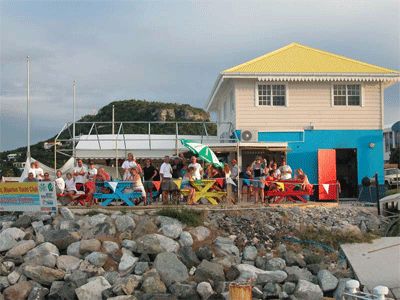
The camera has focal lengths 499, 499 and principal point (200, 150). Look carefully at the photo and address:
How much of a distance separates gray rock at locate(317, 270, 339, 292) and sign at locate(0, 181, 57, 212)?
8242 millimetres

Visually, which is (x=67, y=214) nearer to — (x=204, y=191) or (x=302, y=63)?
(x=204, y=191)

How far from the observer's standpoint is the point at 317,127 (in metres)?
23.0

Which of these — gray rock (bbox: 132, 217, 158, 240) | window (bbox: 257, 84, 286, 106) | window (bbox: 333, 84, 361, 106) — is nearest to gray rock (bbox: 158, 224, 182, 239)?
gray rock (bbox: 132, 217, 158, 240)

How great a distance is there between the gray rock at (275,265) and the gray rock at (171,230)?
2708mm

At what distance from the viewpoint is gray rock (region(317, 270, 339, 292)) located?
1290cm

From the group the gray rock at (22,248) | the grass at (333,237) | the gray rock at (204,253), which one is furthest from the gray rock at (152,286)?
the grass at (333,237)

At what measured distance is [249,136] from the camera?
22234 mm

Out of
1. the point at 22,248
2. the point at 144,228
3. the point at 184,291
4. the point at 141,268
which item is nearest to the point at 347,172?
the point at 144,228

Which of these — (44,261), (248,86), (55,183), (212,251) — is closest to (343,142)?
(248,86)

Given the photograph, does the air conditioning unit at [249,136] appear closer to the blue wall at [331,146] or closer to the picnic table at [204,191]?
the blue wall at [331,146]

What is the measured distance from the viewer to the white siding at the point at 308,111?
2286 cm

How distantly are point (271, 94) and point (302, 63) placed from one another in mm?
2302

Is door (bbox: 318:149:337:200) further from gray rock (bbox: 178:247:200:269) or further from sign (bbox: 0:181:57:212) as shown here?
sign (bbox: 0:181:57:212)

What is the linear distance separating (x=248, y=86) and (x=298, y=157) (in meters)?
3.97
